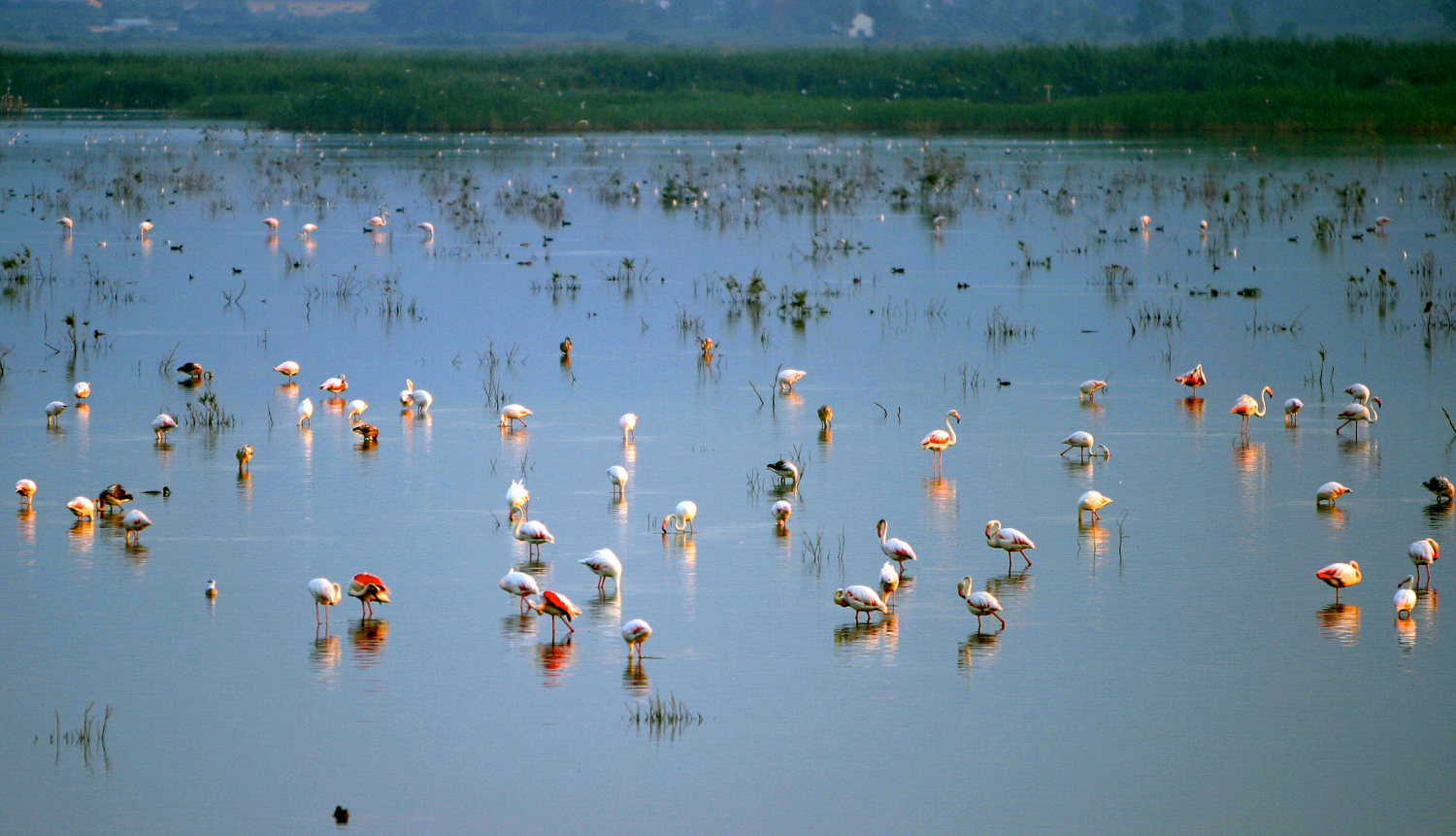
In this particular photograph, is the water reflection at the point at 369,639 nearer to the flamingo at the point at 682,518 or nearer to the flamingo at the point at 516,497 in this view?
the flamingo at the point at 516,497

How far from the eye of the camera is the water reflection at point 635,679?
9.80m

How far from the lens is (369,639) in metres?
10.7

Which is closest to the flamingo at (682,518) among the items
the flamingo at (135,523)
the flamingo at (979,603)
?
the flamingo at (979,603)

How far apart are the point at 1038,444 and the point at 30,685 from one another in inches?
340

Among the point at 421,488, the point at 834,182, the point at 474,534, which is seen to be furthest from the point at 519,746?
the point at 834,182

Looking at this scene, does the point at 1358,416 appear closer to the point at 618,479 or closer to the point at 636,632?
the point at 618,479

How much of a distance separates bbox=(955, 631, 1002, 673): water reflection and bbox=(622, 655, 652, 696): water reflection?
5.11 feet

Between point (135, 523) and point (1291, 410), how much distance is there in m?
9.32

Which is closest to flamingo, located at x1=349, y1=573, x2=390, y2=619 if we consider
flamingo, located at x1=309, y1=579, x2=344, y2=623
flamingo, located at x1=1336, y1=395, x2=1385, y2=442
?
flamingo, located at x1=309, y1=579, x2=344, y2=623

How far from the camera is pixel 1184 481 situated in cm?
1470

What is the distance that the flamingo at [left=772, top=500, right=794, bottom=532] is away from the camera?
13.2m

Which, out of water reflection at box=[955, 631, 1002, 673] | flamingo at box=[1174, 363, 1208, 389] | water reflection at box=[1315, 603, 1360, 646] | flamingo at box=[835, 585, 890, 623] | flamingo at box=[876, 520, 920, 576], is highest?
flamingo at box=[1174, 363, 1208, 389]

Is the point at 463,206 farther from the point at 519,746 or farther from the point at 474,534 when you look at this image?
the point at 519,746

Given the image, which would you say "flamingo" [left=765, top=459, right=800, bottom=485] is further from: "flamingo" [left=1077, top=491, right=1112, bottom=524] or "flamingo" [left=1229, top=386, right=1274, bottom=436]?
"flamingo" [left=1229, top=386, right=1274, bottom=436]
